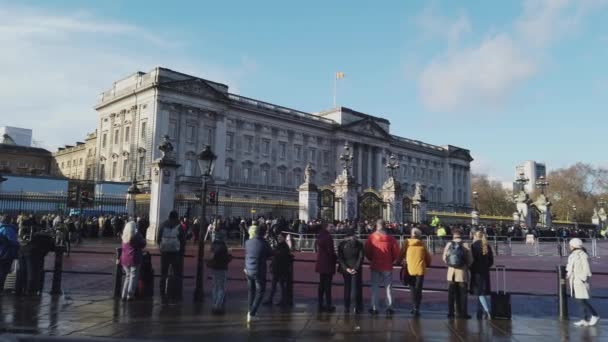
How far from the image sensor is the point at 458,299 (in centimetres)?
870

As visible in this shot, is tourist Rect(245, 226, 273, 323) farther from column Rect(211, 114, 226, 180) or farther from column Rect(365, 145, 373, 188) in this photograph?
column Rect(365, 145, 373, 188)

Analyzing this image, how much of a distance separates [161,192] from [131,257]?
39.6 feet

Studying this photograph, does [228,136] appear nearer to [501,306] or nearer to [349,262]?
[349,262]

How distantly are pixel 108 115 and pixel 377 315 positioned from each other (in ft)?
204

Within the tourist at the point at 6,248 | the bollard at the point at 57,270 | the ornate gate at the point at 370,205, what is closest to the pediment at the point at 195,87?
the ornate gate at the point at 370,205

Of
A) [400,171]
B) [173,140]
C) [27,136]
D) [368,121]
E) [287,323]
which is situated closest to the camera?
[287,323]

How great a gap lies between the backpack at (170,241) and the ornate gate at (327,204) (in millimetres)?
17743

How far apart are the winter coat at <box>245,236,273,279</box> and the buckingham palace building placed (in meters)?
47.2

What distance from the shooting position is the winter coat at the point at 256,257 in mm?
8258

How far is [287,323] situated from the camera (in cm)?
781

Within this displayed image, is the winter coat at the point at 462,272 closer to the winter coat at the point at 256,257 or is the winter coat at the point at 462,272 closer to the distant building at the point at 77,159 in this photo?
the winter coat at the point at 256,257

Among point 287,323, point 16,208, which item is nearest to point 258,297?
point 287,323

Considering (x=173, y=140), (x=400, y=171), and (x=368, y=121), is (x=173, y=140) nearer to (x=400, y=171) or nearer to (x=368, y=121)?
(x=368, y=121)

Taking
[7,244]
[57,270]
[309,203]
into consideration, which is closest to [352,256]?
[57,270]
